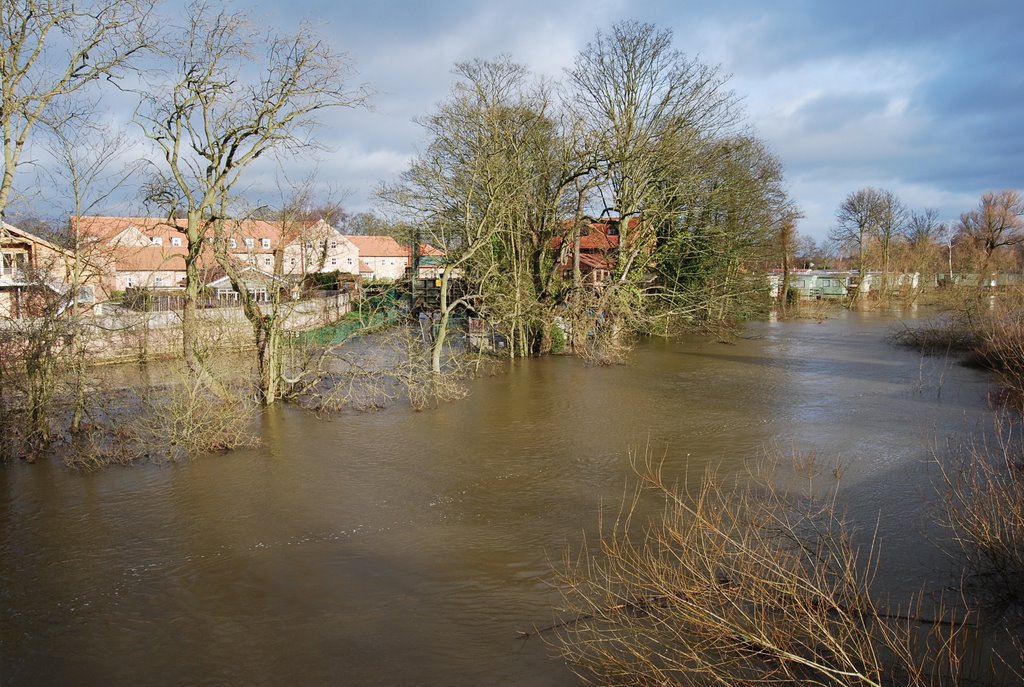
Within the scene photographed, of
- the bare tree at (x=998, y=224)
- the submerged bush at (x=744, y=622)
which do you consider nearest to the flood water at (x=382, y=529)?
the submerged bush at (x=744, y=622)

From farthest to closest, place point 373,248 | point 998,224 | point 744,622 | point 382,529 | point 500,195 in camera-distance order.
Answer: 1. point 373,248
2. point 998,224
3. point 500,195
4. point 382,529
5. point 744,622

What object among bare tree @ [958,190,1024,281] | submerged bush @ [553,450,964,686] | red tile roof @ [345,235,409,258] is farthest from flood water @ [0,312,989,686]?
red tile roof @ [345,235,409,258]

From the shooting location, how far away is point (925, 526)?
26.0ft

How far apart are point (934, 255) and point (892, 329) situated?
1107 inches

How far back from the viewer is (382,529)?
8469 millimetres

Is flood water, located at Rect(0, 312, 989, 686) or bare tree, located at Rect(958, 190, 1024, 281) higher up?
bare tree, located at Rect(958, 190, 1024, 281)

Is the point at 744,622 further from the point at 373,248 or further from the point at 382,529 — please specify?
the point at 373,248

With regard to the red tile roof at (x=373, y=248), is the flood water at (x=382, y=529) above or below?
below

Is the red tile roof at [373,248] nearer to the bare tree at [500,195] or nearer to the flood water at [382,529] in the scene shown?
the bare tree at [500,195]

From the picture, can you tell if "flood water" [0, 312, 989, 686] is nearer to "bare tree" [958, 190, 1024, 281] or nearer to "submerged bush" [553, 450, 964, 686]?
"submerged bush" [553, 450, 964, 686]

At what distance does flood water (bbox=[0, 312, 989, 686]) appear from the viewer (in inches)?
231

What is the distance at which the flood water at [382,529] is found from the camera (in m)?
5.86

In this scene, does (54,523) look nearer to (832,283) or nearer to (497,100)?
(497,100)

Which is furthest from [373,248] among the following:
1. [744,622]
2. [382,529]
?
[744,622]
